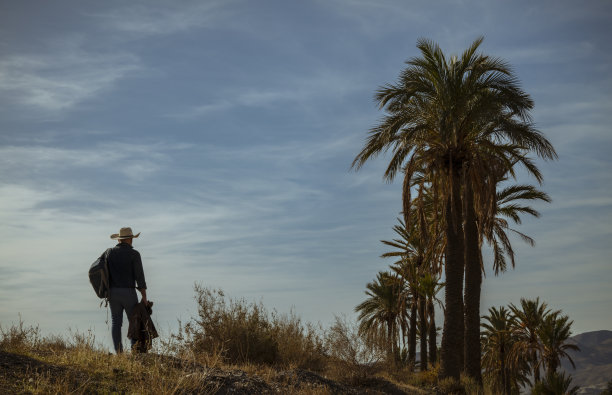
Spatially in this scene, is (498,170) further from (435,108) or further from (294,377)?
(294,377)

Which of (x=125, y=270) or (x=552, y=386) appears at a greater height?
(x=125, y=270)

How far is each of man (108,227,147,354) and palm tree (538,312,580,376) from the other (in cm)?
3415

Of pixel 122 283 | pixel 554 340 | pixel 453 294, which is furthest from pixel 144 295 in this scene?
pixel 554 340

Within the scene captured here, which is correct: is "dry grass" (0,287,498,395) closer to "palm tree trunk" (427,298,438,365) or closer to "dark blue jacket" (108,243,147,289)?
"dark blue jacket" (108,243,147,289)

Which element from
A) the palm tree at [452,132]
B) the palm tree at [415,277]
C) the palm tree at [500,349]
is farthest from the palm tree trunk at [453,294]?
the palm tree at [500,349]

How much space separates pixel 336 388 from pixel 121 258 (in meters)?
4.97

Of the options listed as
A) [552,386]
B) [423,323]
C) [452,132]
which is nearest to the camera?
[452,132]

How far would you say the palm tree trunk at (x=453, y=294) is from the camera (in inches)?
806

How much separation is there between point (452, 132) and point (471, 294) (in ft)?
20.2

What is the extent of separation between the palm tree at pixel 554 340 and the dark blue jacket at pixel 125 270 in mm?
34170

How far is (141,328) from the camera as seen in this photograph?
36.1 feet

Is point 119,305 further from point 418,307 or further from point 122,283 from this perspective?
point 418,307

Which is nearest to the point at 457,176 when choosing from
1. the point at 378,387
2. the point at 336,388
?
the point at 378,387

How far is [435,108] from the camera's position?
21.8 m
